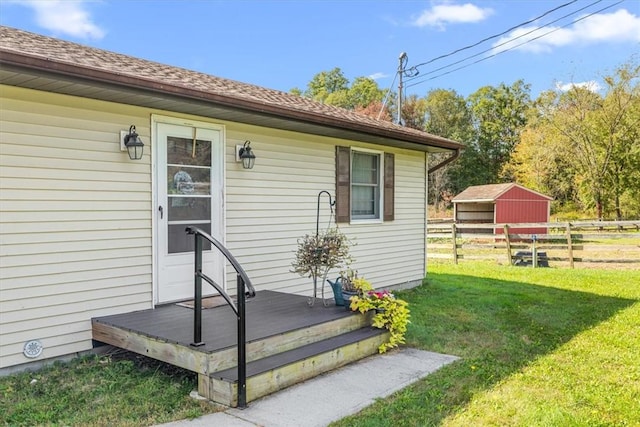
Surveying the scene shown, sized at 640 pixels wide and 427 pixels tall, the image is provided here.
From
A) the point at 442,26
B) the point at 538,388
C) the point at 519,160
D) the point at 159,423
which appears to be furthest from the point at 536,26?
the point at 519,160

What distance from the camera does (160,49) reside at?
23.9 metres

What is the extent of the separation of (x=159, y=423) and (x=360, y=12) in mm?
15788

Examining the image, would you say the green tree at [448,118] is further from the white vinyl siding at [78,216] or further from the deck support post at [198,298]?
the deck support post at [198,298]

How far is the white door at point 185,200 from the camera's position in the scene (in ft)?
15.0

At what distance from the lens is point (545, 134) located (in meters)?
25.1

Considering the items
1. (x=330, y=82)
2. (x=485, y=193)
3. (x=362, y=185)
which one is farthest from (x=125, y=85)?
(x=330, y=82)

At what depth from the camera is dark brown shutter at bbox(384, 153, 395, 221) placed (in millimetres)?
7375

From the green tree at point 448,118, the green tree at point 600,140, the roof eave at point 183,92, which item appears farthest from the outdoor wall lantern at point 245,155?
the green tree at point 448,118

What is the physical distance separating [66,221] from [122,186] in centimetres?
57

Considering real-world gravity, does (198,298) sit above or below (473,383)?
above

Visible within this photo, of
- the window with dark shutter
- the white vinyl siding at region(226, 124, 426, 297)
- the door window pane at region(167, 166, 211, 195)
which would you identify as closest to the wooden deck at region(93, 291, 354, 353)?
the white vinyl siding at region(226, 124, 426, 297)

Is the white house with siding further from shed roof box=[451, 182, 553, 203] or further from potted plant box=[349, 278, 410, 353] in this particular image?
shed roof box=[451, 182, 553, 203]

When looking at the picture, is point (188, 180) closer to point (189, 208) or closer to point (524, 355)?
point (189, 208)

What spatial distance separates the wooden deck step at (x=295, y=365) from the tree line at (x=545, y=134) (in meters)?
13.7
